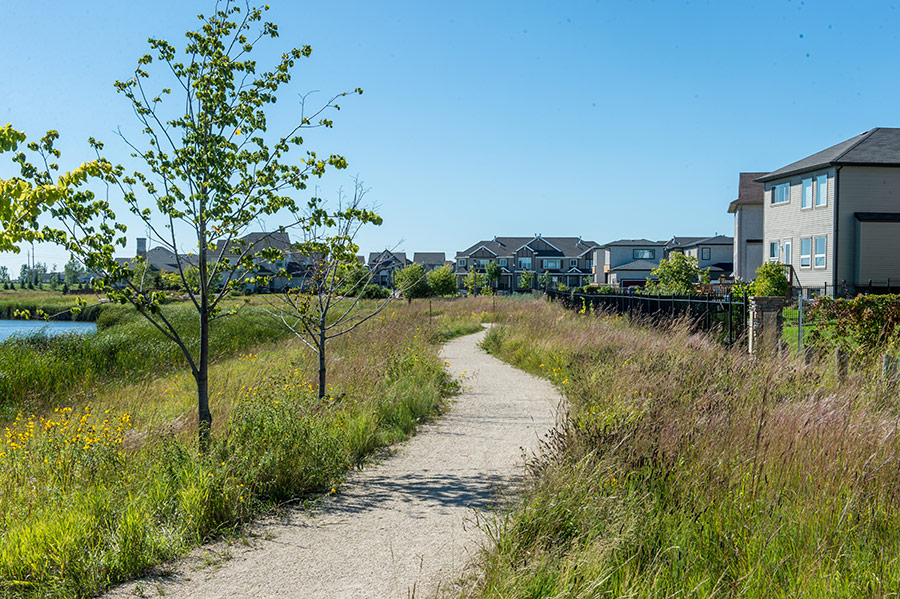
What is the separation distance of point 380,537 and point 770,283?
25.5m

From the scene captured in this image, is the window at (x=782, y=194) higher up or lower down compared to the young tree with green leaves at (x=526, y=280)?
higher up

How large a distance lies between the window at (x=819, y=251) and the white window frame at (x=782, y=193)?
306 centimetres

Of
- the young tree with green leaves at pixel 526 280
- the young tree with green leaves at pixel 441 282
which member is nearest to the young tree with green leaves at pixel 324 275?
the young tree with green leaves at pixel 441 282

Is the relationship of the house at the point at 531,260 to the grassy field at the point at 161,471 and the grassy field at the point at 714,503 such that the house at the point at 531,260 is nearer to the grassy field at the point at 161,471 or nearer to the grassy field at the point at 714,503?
the grassy field at the point at 161,471

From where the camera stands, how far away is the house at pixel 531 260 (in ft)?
308

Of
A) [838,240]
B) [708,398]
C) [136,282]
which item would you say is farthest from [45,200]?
[838,240]

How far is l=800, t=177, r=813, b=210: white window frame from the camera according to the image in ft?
97.9

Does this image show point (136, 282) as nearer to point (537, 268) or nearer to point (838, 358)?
point (838, 358)

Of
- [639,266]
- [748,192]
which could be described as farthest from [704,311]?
[639,266]

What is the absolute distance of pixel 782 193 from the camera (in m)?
32.1

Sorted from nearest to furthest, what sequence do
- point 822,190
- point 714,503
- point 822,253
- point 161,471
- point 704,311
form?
1. point 714,503
2. point 161,471
3. point 704,311
4. point 822,253
5. point 822,190

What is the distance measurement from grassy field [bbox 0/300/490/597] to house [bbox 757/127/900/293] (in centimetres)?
2607

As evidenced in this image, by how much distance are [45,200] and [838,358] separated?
335 inches

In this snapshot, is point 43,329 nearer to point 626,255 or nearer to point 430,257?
point 626,255
